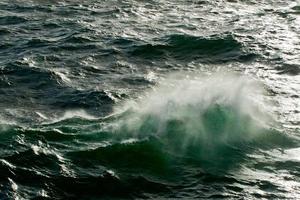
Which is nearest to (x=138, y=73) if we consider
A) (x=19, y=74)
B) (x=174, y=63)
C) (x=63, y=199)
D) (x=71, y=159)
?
(x=174, y=63)

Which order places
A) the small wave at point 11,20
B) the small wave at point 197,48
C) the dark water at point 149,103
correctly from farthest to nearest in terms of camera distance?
the small wave at point 11,20
the small wave at point 197,48
the dark water at point 149,103

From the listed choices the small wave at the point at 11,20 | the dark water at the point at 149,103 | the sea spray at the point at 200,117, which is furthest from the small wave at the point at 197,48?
the small wave at the point at 11,20

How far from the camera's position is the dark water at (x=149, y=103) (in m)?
11.0

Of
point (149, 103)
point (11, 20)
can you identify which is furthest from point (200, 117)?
point (11, 20)

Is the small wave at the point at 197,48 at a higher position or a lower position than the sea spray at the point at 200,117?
higher

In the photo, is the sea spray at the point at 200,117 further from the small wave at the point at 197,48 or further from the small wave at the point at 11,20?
the small wave at the point at 11,20

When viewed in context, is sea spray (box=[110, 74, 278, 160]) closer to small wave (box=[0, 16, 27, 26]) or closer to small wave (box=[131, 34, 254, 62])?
small wave (box=[131, 34, 254, 62])

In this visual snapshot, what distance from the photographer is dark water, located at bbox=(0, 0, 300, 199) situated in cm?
1104

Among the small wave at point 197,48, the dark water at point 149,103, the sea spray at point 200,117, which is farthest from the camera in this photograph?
the small wave at point 197,48

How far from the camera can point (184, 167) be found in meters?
11.6

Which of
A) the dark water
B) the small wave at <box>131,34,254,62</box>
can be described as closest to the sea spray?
the dark water

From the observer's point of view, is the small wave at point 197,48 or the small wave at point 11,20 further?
the small wave at point 11,20

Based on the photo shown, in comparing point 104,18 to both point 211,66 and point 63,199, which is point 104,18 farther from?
point 63,199

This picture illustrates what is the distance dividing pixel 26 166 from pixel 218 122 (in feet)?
15.0
